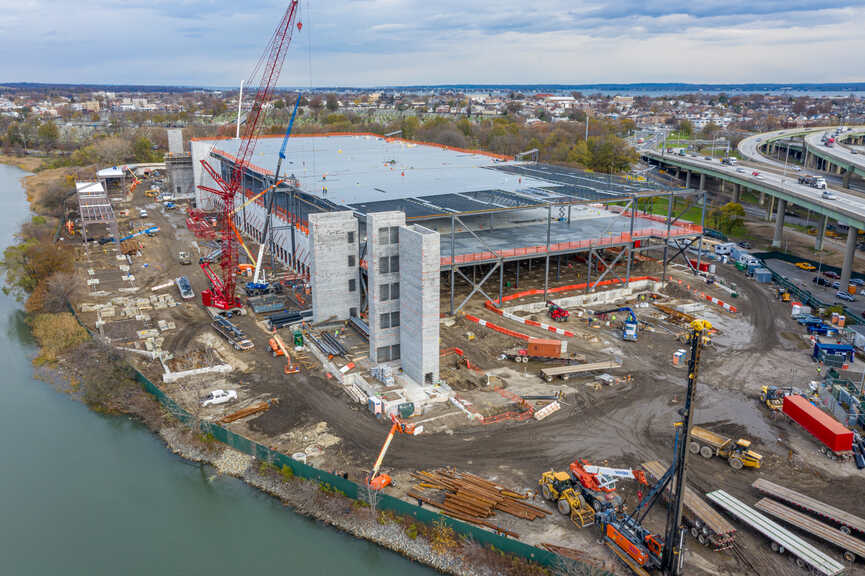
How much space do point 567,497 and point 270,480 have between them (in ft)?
40.8

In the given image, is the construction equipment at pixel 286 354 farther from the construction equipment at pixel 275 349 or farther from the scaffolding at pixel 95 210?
the scaffolding at pixel 95 210

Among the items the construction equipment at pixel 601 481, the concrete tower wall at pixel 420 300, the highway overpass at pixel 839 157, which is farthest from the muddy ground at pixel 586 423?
the highway overpass at pixel 839 157

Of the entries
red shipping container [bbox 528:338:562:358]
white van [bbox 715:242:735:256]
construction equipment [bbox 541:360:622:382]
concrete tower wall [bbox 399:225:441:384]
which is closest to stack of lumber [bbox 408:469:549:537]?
Result: concrete tower wall [bbox 399:225:441:384]

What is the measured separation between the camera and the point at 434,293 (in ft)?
108

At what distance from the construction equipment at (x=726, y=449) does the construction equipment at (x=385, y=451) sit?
39.9ft

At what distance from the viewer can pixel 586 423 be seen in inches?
1195

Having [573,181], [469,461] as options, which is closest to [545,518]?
[469,461]

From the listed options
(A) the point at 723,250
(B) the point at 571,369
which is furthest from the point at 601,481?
A: (A) the point at 723,250

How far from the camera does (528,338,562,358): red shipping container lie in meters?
36.6

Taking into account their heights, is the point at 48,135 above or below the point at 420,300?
above

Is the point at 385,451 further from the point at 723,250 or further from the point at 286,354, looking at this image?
the point at 723,250

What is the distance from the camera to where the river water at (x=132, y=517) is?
24.0 meters

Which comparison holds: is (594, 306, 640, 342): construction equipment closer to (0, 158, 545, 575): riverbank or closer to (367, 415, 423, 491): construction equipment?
(367, 415, 423, 491): construction equipment

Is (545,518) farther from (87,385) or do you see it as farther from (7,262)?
(7,262)
